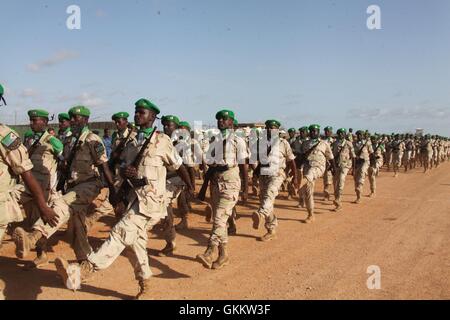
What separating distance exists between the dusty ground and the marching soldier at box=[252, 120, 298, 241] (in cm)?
40

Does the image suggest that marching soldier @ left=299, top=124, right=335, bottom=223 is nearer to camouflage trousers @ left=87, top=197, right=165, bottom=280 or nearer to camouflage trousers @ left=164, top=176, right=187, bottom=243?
camouflage trousers @ left=164, top=176, right=187, bottom=243

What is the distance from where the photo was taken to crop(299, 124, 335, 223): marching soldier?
902cm

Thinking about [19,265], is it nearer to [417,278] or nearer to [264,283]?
[264,283]

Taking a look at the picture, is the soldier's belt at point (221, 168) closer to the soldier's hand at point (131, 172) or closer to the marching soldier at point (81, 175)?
the marching soldier at point (81, 175)

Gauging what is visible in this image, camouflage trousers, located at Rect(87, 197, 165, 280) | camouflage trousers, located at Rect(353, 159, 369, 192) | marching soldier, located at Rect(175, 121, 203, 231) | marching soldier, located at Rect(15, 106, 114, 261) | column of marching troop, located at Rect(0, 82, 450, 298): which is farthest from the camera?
camouflage trousers, located at Rect(353, 159, 369, 192)

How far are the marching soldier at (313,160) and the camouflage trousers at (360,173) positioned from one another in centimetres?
270

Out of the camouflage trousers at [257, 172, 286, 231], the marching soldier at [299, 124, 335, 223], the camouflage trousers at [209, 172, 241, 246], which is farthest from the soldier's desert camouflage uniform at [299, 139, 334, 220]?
the camouflage trousers at [209, 172, 241, 246]

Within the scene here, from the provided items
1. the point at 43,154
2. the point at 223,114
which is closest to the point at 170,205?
the point at 223,114

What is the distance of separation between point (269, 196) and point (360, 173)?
18.2ft

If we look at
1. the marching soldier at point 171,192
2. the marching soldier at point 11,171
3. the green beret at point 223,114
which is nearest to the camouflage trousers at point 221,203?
the marching soldier at point 171,192

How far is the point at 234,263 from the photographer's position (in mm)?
6078

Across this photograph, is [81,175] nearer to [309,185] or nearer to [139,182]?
[139,182]
